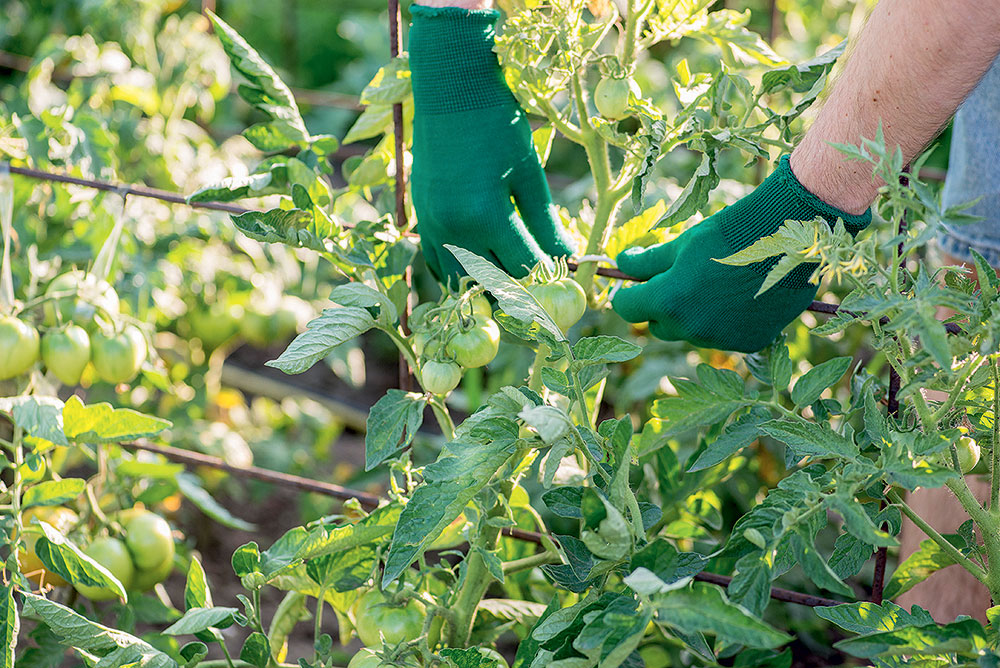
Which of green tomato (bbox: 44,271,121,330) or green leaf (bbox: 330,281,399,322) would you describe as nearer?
green leaf (bbox: 330,281,399,322)

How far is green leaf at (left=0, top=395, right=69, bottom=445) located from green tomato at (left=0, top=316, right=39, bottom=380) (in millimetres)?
101

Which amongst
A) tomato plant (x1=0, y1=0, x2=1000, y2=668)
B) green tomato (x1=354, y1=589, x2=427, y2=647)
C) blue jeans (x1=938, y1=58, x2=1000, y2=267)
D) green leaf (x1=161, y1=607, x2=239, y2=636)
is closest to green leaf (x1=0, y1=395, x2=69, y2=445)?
tomato plant (x1=0, y1=0, x2=1000, y2=668)

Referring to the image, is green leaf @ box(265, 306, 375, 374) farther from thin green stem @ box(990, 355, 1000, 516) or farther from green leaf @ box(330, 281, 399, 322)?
thin green stem @ box(990, 355, 1000, 516)

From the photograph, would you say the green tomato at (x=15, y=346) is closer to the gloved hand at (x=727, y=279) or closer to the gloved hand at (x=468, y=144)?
the gloved hand at (x=468, y=144)

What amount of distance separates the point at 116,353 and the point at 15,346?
103mm

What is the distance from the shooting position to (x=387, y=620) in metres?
0.80

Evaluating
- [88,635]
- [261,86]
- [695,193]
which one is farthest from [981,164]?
[88,635]

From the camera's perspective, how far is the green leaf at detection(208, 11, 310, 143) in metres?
0.88

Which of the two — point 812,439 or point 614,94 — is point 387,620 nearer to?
point 812,439

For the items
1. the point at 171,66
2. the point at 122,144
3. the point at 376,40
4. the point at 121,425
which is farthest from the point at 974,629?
the point at 376,40

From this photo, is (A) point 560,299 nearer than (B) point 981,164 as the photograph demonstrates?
Yes

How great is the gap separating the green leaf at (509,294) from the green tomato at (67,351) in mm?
563

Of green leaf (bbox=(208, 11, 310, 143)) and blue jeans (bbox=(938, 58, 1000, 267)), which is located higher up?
green leaf (bbox=(208, 11, 310, 143))

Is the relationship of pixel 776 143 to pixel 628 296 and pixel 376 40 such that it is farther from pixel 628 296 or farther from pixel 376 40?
pixel 376 40
